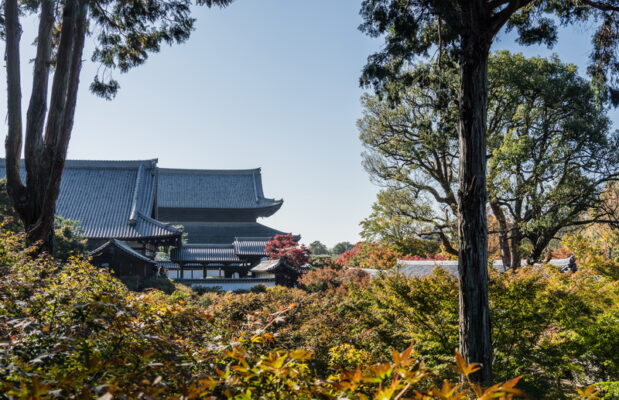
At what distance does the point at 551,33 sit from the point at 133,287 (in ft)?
56.4

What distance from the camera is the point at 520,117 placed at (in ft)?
56.6

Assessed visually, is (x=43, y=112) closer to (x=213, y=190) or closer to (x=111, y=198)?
(x=111, y=198)

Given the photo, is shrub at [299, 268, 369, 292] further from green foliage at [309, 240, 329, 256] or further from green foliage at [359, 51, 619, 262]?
green foliage at [309, 240, 329, 256]

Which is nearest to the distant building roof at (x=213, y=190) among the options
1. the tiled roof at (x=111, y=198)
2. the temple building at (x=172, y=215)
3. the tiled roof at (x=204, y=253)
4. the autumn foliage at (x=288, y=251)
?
the temple building at (x=172, y=215)

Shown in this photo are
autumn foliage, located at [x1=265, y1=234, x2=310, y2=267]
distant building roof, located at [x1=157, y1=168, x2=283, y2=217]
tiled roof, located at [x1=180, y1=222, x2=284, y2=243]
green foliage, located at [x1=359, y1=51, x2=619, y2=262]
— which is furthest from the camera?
distant building roof, located at [x1=157, y1=168, x2=283, y2=217]

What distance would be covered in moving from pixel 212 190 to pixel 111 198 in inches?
561

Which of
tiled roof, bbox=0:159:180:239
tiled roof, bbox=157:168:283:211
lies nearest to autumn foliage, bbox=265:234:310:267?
tiled roof, bbox=0:159:180:239

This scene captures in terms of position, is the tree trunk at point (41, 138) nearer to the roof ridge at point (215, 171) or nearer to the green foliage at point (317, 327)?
the green foliage at point (317, 327)

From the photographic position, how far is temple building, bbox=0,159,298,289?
2467cm

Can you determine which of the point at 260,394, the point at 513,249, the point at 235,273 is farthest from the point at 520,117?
the point at 235,273

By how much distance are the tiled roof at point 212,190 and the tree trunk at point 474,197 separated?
33.7 meters

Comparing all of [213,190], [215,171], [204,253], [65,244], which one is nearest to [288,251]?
[204,253]

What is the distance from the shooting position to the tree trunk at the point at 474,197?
512 cm

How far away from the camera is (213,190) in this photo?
41.6 meters
